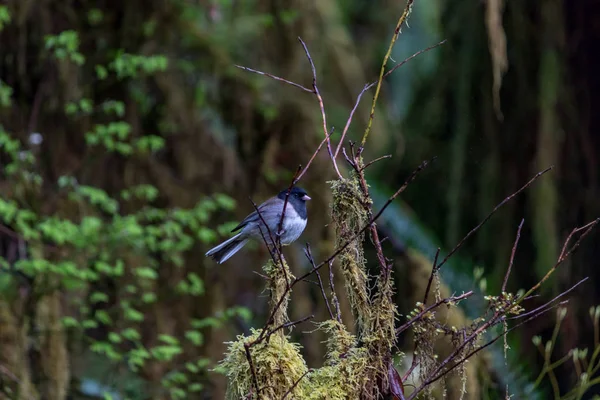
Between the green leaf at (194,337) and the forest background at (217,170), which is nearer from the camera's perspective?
the forest background at (217,170)

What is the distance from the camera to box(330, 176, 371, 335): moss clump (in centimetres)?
216

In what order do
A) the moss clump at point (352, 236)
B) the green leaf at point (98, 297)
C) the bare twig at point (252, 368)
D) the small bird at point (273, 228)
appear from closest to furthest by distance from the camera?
the bare twig at point (252, 368)
the moss clump at point (352, 236)
the small bird at point (273, 228)
the green leaf at point (98, 297)

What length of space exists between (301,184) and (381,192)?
3.99ft

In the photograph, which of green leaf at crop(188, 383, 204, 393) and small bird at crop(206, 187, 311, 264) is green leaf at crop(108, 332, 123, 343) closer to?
green leaf at crop(188, 383, 204, 393)

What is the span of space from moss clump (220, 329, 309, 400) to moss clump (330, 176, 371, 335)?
0.21 meters

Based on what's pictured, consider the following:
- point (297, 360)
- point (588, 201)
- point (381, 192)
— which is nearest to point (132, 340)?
A: point (381, 192)

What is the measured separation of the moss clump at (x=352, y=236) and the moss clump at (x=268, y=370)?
21 cm

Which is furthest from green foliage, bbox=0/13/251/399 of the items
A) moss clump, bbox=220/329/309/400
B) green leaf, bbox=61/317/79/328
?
moss clump, bbox=220/329/309/400

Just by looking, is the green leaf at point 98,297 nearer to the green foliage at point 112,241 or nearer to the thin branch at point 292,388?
A: the green foliage at point 112,241

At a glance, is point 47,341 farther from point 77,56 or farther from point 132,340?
point 77,56

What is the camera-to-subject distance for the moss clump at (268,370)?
83.4 inches

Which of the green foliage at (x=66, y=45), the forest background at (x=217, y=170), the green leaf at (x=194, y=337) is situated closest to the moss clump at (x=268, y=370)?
the forest background at (x=217, y=170)

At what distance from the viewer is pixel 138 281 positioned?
213 inches

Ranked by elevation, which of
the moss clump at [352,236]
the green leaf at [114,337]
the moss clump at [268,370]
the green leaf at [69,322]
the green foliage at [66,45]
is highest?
the green foliage at [66,45]
